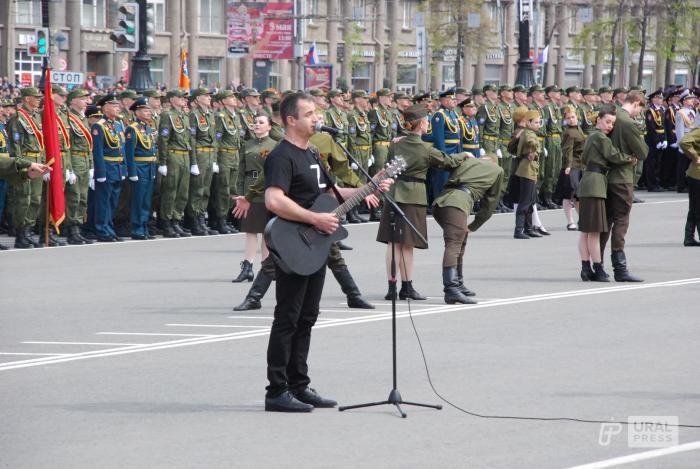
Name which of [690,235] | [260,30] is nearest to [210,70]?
[260,30]

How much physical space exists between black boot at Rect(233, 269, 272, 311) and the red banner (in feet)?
129

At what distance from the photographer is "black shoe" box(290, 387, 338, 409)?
8656mm

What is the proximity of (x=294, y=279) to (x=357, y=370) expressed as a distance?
1.47m

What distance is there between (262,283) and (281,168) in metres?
4.49

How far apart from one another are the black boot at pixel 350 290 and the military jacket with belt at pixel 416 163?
1.02m

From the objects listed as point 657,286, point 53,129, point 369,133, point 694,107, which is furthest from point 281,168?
point 694,107

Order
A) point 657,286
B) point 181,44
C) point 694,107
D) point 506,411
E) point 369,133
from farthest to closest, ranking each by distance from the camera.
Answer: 1. point 181,44
2. point 694,107
3. point 369,133
4. point 657,286
5. point 506,411

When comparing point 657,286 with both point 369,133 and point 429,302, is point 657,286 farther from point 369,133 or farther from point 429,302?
point 369,133

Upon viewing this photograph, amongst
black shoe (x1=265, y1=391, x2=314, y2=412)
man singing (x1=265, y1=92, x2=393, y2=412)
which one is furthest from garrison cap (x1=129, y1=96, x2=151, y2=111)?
black shoe (x1=265, y1=391, x2=314, y2=412)

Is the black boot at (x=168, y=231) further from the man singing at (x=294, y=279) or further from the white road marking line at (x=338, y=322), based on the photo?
the man singing at (x=294, y=279)

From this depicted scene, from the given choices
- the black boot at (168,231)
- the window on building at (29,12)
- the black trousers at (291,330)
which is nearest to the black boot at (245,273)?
the black boot at (168,231)

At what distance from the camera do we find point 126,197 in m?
21.8

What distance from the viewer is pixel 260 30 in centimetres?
5691

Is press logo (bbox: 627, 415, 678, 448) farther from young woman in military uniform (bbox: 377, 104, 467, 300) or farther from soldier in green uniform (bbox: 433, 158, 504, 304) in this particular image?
young woman in military uniform (bbox: 377, 104, 467, 300)
